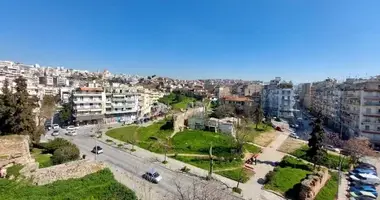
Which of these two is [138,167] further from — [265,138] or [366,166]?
[366,166]

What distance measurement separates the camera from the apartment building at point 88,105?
52.2 metres

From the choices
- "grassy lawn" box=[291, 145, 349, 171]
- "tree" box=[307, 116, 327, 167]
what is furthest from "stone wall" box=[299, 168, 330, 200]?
"grassy lawn" box=[291, 145, 349, 171]

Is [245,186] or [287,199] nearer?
[287,199]

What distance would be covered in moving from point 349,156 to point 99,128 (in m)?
38.6

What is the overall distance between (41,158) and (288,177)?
Result: 22920mm

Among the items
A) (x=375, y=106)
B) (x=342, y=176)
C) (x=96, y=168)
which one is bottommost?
(x=342, y=176)

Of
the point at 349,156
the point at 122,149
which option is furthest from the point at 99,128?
the point at 349,156

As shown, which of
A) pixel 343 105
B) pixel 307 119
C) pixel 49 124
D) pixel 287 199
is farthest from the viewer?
pixel 307 119

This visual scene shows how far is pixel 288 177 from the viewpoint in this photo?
2577cm

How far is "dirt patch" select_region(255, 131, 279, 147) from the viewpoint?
1616 inches

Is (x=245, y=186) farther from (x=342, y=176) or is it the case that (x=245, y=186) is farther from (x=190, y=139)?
(x=190, y=139)

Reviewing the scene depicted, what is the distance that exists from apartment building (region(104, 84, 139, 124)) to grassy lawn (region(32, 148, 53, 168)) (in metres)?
29.6

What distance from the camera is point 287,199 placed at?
21.9m

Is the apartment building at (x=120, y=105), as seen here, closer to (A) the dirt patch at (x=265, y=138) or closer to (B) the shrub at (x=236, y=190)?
(A) the dirt patch at (x=265, y=138)
